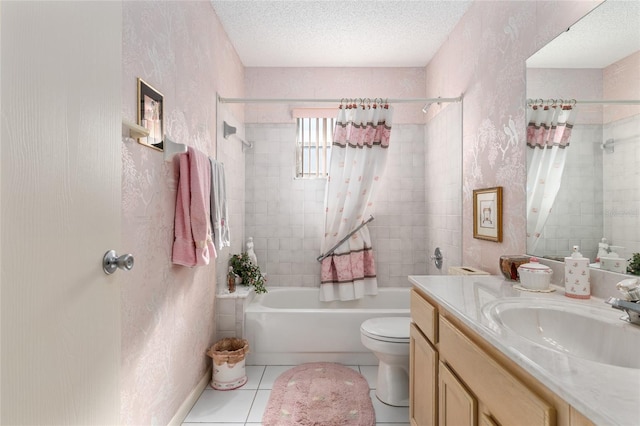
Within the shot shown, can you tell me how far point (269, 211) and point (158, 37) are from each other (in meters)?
1.83

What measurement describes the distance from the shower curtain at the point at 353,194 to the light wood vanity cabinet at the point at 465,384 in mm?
1242

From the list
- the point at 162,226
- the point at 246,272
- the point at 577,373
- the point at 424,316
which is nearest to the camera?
the point at 577,373

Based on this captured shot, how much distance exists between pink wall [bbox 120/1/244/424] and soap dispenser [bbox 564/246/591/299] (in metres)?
1.70

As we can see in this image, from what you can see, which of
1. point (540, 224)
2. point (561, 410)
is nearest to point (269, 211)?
point (540, 224)

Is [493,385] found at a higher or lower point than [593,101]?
lower

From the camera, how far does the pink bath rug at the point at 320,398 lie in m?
1.74

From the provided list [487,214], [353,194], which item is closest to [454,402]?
[487,214]

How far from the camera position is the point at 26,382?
0.59 meters

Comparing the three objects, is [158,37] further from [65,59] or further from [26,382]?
[26,382]

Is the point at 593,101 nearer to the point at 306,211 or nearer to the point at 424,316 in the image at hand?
the point at 424,316

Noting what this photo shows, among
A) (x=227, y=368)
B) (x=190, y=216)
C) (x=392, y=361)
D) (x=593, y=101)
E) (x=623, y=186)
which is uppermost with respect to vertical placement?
(x=593, y=101)

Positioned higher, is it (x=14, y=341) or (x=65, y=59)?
(x=65, y=59)

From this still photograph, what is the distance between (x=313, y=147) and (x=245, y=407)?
2243 millimetres

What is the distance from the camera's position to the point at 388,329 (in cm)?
200
